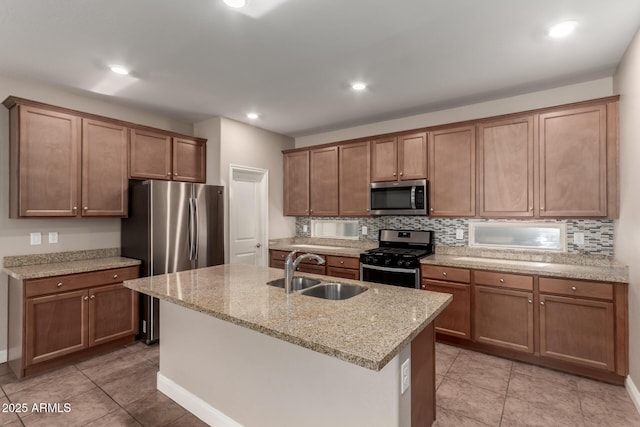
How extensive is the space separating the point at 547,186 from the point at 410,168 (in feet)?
4.66

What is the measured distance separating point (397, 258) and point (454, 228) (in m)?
0.90

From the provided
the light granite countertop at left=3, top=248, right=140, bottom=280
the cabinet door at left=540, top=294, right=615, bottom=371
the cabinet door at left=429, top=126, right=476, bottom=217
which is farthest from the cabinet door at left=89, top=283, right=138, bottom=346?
the cabinet door at left=540, top=294, right=615, bottom=371

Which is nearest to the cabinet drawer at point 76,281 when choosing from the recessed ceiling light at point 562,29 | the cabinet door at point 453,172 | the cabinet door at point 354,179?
the cabinet door at point 354,179

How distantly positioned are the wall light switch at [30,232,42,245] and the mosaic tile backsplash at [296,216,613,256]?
3309 mm

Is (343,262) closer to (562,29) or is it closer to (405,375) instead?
(405,375)

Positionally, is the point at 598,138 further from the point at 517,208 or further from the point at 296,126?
the point at 296,126

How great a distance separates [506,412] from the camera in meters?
2.27

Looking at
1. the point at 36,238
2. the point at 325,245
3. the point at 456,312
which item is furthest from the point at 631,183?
the point at 36,238

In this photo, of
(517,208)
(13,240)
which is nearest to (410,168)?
(517,208)

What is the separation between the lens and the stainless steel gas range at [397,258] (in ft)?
11.5

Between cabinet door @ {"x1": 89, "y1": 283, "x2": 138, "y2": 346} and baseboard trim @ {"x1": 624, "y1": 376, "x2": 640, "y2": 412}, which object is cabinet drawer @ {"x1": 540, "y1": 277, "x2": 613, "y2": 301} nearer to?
baseboard trim @ {"x1": 624, "y1": 376, "x2": 640, "y2": 412}

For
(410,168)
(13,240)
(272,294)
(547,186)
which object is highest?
(410,168)

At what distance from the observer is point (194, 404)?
88.3 inches

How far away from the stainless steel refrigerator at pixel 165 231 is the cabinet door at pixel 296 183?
145 centimetres
